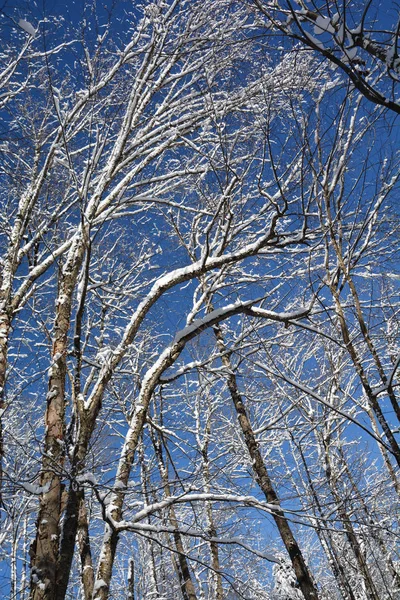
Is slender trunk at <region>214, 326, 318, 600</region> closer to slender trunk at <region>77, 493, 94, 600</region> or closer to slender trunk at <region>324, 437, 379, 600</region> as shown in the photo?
slender trunk at <region>324, 437, 379, 600</region>

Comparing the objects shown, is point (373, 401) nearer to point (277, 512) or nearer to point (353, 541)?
point (277, 512)

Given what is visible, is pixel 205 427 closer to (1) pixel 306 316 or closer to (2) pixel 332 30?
(1) pixel 306 316

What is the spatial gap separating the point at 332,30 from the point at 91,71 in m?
3.99

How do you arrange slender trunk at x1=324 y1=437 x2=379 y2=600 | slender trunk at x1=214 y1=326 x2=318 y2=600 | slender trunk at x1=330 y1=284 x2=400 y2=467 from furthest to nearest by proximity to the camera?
slender trunk at x1=214 y1=326 x2=318 y2=600 → slender trunk at x1=324 y1=437 x2=379 y2=600 → slender trunk at x1=330 y1=284 x2=400 y2=467

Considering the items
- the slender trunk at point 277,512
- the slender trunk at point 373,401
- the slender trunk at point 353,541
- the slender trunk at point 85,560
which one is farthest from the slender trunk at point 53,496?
the slender trunk at point 85,560

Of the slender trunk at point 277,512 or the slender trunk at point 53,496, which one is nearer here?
the slender trunk at point 53,496

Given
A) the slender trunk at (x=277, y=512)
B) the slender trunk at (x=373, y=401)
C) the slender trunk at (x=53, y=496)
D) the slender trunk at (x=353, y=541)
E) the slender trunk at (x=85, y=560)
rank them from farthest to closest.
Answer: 1. the slender trunk at (x=85, y=560)
2. the slender trunk at (x=277, y=512)
3. the slender trunk at (x=353, y=541)
4. the slender trunk at (x=53, y=496)
5. the slender trunk at (x=373, y=401)

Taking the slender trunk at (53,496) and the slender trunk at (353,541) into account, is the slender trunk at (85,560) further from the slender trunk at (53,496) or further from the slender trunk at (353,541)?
the slender trunk at (353,541)

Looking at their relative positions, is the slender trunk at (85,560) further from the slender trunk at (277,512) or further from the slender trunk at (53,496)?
the slender trunk at (53,496)

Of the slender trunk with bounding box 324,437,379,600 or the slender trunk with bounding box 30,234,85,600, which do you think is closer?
the slender trunk with bounding box 30,234,85,600

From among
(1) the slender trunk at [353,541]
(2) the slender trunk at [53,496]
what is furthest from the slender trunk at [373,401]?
(2) the slender trunk at [53,496]

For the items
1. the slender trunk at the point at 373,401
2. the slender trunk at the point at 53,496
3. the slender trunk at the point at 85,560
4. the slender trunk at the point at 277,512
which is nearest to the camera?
the slender trunk at the point at 373,401

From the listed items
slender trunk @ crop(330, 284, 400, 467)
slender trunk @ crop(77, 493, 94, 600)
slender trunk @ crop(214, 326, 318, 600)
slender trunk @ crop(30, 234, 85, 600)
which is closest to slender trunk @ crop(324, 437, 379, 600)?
slender trunk @ crop(214, 326, 318, 600)

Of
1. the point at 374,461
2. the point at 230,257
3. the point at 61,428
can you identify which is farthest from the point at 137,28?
the point at 374,461
